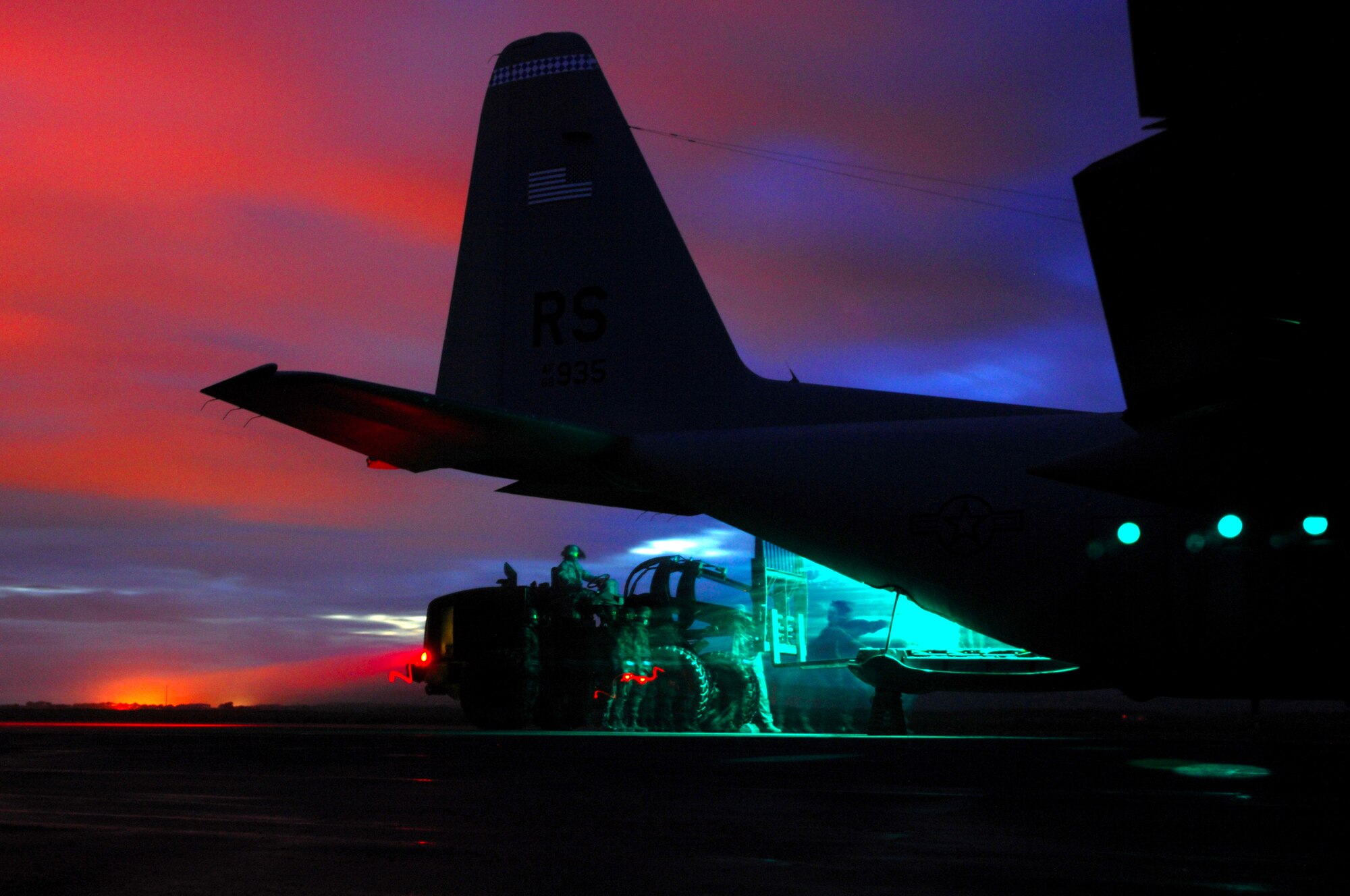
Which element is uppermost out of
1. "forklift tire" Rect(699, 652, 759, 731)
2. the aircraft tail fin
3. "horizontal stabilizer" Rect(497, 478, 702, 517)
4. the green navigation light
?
the aircraft tail fin

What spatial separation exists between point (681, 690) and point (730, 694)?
644 mm

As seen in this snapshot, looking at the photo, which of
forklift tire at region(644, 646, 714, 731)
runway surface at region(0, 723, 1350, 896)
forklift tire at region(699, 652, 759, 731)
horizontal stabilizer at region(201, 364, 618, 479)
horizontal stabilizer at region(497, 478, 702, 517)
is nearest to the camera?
runway surface at region(0, 723, 1350, 896)

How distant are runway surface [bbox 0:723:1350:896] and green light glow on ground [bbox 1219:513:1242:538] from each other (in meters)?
1.66

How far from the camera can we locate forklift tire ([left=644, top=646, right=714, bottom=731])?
14.3 meters

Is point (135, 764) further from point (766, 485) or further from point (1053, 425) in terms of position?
point (1053, 425)

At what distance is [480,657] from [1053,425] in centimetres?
823

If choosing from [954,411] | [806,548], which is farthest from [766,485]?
[954,411]

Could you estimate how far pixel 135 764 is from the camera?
8.38 m

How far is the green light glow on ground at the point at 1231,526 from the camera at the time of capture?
841 cm

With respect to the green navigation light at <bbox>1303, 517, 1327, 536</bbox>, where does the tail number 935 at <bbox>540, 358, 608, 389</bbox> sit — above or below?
above

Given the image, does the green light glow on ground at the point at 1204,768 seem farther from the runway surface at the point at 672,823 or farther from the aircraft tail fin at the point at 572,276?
the aircraft tail fin at the point at 572,276

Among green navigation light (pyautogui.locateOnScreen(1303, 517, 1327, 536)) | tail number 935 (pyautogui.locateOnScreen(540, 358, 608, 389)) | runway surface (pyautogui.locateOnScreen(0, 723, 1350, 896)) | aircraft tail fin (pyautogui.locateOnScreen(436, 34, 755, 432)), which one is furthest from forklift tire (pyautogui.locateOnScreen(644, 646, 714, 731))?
green navigation light (pyautogui.locateOnScreen(1303, 517, 1327, 536))

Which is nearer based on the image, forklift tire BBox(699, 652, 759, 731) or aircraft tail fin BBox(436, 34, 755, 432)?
aircraft tail fin BBox(436, 34, 755, 432)

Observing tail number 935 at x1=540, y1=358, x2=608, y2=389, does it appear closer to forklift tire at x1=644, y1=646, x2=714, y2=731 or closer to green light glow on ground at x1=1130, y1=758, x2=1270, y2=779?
forklift tire at x1=644, y1=646, x2=714, y2=731
